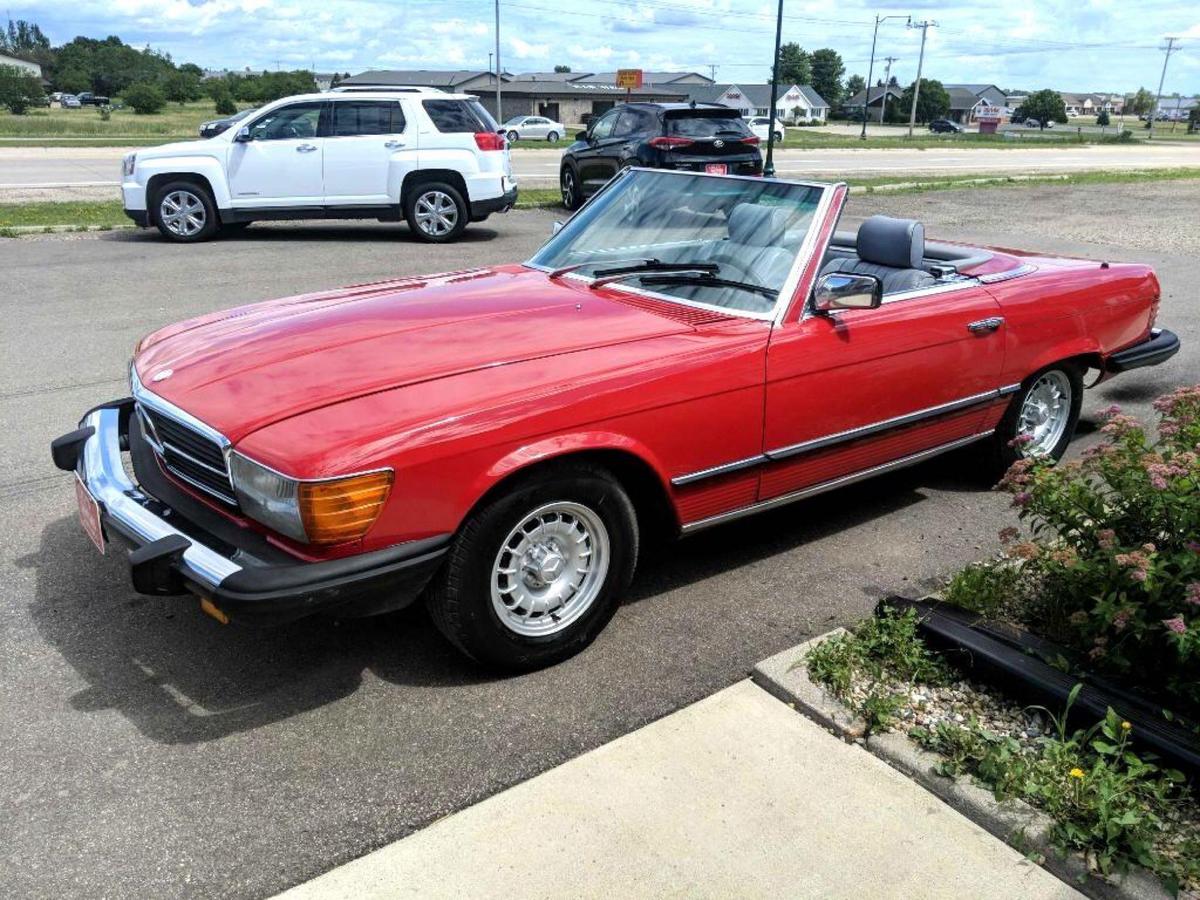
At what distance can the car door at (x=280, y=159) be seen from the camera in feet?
41.3

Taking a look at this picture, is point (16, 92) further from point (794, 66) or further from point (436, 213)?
point (794, 66)

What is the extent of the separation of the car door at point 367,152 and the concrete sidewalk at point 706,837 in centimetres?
1113

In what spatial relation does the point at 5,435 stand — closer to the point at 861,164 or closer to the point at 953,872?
the point at 953,872

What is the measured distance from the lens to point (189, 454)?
3.35 m

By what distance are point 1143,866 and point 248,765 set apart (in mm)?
2400

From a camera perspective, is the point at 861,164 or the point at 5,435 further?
the point at 861,164

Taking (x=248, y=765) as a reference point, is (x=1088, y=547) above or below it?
above

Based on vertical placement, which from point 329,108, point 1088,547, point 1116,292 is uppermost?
point 329,108

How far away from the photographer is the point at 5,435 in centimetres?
564

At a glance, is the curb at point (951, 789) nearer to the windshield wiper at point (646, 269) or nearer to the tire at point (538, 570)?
the tire at point (538, 570)

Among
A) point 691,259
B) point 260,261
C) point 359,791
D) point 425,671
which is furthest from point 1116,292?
point 260,261

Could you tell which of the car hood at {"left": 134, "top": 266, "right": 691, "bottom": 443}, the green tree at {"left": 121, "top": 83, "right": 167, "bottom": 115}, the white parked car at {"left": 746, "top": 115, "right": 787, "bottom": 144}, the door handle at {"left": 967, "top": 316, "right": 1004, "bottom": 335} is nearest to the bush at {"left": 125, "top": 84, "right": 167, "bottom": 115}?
the green tree at {"left": 121, "top": 83, "right": 167, "bottom": 115}

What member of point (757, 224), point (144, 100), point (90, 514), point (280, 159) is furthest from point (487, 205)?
point (144, 100)

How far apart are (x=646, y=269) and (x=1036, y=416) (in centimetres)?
235
